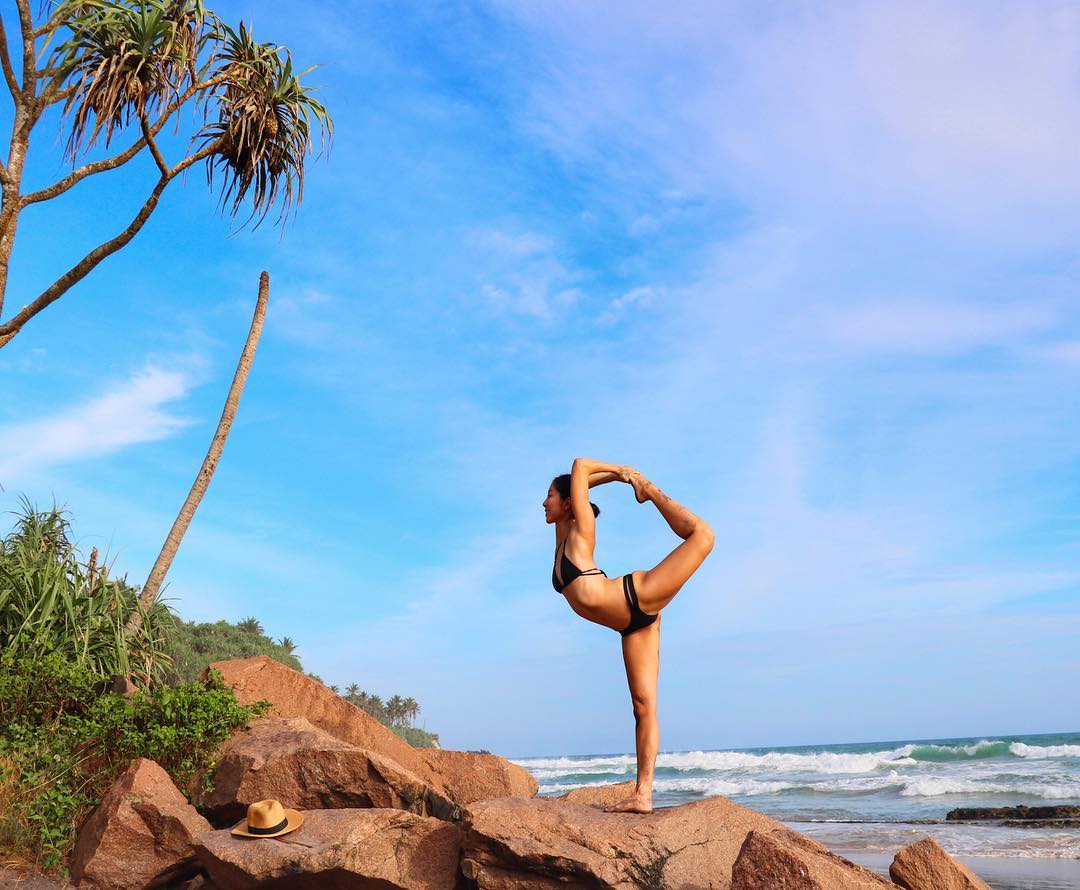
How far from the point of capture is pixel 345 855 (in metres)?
5.34

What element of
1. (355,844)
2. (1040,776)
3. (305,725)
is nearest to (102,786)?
(305,725)

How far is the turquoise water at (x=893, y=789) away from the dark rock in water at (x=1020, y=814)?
1.39ft

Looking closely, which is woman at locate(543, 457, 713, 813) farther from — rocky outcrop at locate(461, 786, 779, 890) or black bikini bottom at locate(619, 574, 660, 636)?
rocky outcrop at locate(461, 786, 779, 890)

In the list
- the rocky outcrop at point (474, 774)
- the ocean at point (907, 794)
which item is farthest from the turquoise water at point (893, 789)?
the rocky outcrop at point (474, 774)

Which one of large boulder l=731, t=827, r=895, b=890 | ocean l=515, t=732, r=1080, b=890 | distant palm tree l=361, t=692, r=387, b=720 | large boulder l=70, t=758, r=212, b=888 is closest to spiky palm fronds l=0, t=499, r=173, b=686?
large boulder l=70, t=758, r=212, b=888

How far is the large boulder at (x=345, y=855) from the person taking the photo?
17.6 feet

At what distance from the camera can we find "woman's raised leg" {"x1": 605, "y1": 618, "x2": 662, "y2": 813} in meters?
5.40

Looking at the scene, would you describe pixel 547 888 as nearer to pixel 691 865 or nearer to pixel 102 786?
pixel 691 865

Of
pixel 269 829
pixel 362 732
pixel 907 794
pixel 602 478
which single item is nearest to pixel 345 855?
pixel 269 829

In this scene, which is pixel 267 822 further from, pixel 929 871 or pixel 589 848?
pixel 929 871

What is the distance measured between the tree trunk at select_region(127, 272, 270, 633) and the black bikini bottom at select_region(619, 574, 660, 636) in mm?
6689

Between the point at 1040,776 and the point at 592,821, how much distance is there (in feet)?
76.0

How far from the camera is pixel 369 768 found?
6.77 m

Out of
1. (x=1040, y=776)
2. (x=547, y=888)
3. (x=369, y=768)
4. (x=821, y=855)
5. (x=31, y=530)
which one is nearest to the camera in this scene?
(x=821, y=855)
